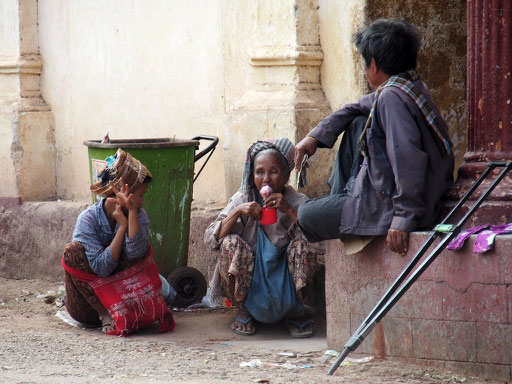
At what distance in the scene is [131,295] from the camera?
17.0 feet

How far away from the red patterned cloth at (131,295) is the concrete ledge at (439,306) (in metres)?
1.24

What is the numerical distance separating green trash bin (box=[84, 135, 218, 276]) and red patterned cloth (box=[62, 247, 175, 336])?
55 centimetres

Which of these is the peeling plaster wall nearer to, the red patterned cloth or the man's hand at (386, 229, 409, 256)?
the man's hand at (386, 229, 409, 256)

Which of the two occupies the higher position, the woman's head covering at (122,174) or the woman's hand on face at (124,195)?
the woman's head covering at (122,174)

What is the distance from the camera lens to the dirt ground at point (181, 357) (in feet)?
13.1

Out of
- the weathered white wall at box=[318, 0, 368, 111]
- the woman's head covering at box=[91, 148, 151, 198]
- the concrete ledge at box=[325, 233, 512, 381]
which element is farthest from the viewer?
the weathered white wall at box=[318, 0, 368, 111]

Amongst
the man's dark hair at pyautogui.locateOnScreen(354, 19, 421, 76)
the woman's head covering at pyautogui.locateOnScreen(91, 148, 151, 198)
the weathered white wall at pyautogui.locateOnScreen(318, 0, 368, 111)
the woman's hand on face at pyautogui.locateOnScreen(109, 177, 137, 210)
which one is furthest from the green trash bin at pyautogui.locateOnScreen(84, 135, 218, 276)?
the man's dark hair at pyautogui.locateOnScreen(354, 19, 421, 76)

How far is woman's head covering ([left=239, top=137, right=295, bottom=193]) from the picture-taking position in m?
5.21

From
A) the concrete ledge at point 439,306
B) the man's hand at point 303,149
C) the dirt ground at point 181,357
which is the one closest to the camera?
the concrete ledge at point 439,306

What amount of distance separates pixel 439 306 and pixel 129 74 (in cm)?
397

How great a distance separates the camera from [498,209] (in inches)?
161

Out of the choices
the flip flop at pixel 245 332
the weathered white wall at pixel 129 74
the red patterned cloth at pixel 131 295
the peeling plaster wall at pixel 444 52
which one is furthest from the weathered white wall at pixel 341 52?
the red patterned cloth at pixel 131 295

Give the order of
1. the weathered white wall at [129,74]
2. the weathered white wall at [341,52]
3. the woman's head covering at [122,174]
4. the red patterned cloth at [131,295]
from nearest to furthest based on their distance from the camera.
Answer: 1. the woman's head covering at [122,174]
2. the red patterned cloth at [131,295]
3. the weathered white wall at [341,52]
4. the weathered white wall at [129,74]

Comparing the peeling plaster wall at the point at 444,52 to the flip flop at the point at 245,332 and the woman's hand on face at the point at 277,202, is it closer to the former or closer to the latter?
the woman's hand on face at the point at 277,202
